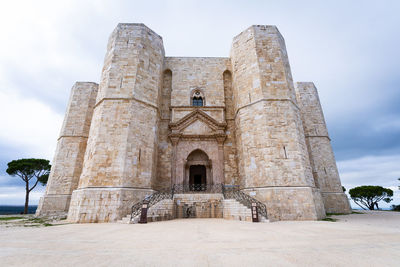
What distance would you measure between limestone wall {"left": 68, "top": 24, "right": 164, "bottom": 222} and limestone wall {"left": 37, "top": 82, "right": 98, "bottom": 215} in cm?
522

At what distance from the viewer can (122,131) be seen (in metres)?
11.0

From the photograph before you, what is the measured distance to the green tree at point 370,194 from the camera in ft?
77.9

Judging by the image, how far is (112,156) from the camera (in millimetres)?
10414

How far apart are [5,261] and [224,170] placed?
38.7ft

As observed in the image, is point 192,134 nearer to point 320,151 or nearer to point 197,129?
point 197,129

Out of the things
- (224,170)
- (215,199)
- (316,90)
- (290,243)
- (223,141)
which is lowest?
(290,243)

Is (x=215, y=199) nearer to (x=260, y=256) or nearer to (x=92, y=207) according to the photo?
(x=92, y=207)

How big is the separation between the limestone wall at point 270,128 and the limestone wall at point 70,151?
13.7 meters

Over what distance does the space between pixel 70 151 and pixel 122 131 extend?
7.95 metres

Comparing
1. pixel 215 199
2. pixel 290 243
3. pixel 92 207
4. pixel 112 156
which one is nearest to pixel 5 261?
pixel 290 243

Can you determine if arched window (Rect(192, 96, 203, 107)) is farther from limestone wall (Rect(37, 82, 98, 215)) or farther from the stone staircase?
limestone wall (Rect(37, 82, 98, 215))

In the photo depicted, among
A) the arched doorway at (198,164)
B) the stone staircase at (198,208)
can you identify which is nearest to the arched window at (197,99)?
the arched doorway at (198,164)

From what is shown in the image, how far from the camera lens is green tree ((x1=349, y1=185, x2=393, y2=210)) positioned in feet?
77.9

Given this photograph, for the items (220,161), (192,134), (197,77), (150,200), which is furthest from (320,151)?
(150,200)
